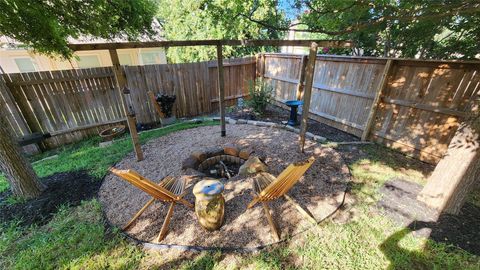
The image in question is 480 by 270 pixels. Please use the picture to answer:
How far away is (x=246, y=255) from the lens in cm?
231

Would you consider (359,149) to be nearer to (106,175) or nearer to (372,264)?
(372,264)

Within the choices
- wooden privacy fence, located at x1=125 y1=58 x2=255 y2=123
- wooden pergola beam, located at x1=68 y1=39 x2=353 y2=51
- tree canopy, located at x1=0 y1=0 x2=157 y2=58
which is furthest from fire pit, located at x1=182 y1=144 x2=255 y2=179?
wooden privacy fence, located at x1=125 y1=58 x2=255 y2=123

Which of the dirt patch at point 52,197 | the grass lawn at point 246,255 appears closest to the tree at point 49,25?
the dirt patch at point 52,197

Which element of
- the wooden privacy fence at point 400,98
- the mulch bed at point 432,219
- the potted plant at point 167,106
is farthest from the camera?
the potted plant at point 167,106

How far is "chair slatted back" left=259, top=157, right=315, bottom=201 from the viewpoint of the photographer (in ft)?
7.36

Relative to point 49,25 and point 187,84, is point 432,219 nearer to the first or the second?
point 49,25

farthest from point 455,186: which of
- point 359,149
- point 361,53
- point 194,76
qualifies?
point 361,53

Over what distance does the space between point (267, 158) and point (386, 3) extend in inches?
121

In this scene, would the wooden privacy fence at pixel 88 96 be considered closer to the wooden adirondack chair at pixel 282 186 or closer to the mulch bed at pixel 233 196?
the mulch bed at pixel 233 196

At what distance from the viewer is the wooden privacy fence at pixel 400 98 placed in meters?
3.59

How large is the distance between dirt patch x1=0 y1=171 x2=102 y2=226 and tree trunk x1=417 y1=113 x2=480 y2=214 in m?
5.07

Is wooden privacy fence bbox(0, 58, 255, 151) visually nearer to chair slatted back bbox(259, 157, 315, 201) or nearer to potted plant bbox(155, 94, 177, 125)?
potted plant bbox(155, 94, 177, 125)

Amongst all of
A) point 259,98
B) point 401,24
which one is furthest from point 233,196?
point 401,24

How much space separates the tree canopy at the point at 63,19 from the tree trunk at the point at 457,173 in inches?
201
